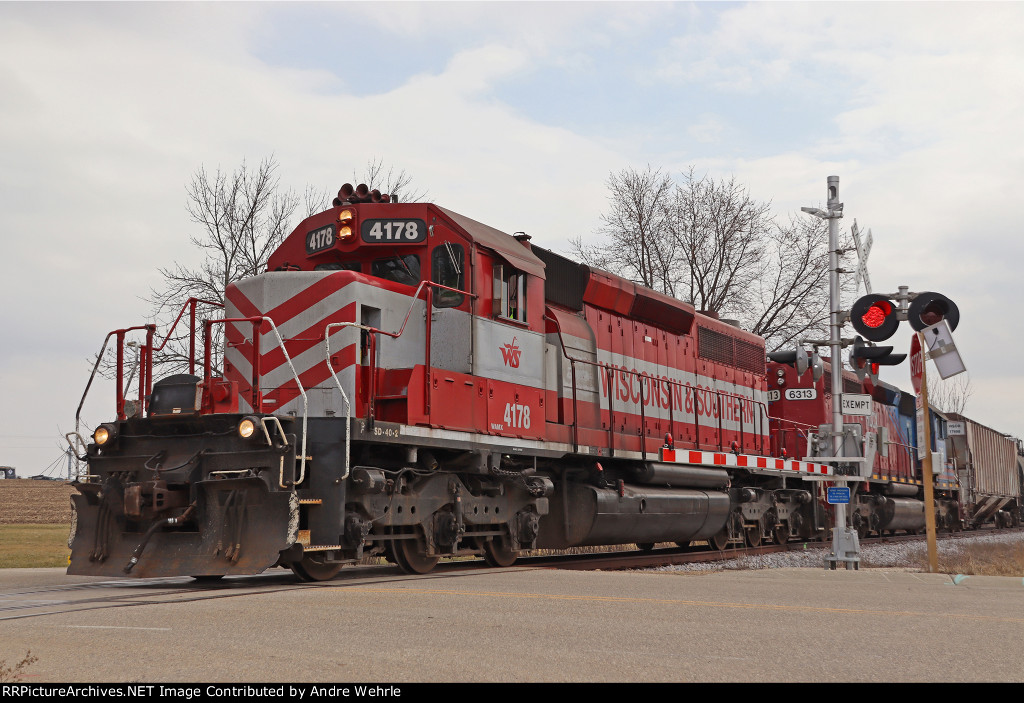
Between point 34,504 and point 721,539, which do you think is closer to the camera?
point 721,539

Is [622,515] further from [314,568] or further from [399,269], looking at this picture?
[314,568]

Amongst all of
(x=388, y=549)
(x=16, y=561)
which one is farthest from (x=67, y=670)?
(x=16, y=561)

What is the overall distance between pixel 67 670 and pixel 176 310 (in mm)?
17637

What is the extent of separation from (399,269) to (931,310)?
6.51 meters

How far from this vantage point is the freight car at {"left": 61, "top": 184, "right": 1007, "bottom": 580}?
28.3 feet

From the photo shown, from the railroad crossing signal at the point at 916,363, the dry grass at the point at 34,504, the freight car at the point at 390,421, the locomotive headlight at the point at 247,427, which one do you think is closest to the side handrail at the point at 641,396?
the freight car at the point at 390,421

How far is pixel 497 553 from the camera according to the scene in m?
11.5

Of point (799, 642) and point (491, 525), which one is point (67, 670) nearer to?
point (799, 642)

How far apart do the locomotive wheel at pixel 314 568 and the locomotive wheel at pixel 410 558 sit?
824mm

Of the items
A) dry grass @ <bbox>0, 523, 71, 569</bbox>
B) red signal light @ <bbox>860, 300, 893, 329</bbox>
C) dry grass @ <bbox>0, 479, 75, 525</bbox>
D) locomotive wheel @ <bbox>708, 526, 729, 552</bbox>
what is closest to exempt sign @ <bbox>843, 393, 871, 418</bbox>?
red signal light @ <bbox>860, 300, 893, 329</bbox>

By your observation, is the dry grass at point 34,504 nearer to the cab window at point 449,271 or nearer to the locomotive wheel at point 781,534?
the cab window at point 449,271

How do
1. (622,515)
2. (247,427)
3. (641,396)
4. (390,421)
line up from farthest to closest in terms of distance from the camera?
(641,396) → (622,515) → (390,421) → (247,427)

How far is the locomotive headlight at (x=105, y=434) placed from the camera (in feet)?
30.5

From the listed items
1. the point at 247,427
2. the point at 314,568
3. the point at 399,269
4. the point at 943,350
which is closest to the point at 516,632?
the point at 247,427
